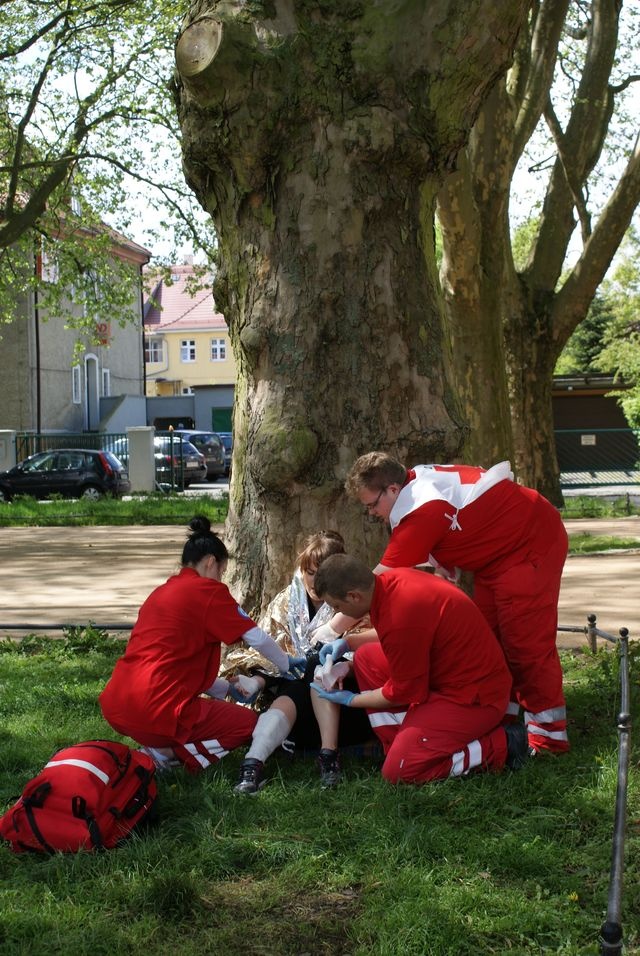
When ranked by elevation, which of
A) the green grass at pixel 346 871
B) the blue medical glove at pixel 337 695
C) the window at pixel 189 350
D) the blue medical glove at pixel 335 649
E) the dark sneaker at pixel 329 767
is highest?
the window at pixel 189 350

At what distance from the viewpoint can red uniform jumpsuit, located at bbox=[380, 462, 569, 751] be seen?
5.18m

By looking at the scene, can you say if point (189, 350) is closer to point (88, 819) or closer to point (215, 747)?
point (215, 747)

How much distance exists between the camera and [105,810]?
164 inches

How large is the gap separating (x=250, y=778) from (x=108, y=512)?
16.9 metres

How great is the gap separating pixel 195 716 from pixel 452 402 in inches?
96.8

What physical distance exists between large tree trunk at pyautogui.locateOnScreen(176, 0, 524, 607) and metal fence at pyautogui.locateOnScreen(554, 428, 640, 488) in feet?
84.8

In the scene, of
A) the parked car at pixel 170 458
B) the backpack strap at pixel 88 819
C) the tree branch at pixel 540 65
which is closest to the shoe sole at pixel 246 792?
the backpack strap at pixel 88 819

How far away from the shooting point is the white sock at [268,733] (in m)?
4.96

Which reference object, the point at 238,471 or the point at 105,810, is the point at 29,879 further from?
the point at 238,471

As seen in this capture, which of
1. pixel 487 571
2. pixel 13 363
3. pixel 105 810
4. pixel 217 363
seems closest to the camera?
pixel 105 810

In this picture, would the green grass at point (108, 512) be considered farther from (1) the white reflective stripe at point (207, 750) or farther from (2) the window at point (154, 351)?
(2) the window at point (154, 351)

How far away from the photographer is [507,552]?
5.30 meters

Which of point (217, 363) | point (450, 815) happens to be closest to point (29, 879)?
point (450, 815)

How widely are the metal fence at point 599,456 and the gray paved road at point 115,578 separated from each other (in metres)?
13.5
